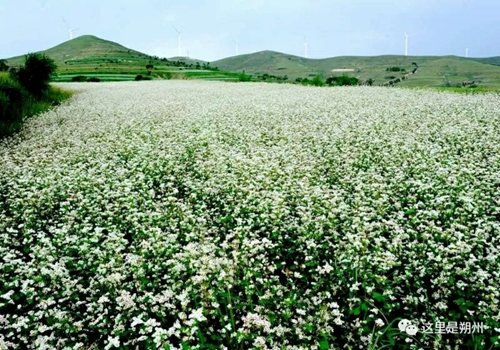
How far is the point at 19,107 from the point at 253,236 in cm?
2102

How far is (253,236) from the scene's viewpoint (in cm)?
576

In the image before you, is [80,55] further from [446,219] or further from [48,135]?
[446,219]

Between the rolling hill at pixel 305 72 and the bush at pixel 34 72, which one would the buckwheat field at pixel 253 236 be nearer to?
the bush at pixel 34 72

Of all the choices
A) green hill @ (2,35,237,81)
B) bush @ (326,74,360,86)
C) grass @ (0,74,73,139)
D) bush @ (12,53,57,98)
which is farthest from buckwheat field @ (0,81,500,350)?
green hill @ (2,35,237,81)

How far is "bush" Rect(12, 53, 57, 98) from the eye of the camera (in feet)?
84.5

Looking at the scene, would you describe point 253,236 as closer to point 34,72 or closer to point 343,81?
point 34,72

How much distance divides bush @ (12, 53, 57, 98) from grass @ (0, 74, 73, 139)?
97 centimetres

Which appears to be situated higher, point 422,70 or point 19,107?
point 422,70

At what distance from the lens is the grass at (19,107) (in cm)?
1790

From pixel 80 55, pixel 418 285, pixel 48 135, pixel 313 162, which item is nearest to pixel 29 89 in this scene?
pixel 48 135

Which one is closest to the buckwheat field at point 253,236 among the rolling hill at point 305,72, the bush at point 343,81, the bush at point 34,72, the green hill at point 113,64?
the bush at point 34,72

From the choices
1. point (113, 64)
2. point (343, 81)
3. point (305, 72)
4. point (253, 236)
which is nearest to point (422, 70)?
point (343, 81)

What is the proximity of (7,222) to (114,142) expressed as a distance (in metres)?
6.28

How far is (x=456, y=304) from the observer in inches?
178
